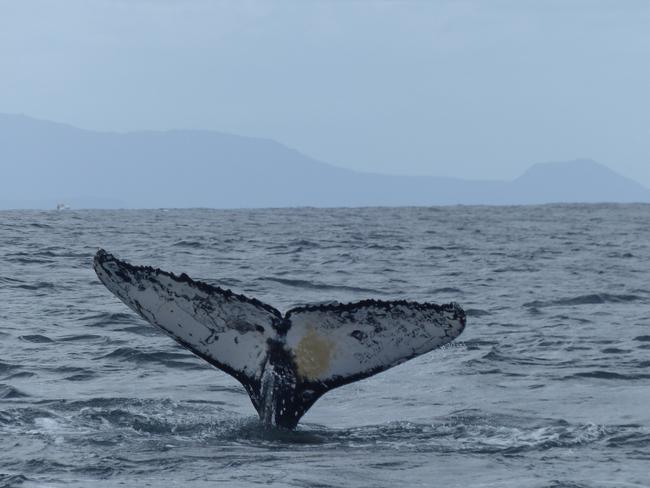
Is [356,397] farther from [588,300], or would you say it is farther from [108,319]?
[588,300]

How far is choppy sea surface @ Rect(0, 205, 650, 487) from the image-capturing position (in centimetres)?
619

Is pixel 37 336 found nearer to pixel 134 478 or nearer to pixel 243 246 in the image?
pixel 134 478

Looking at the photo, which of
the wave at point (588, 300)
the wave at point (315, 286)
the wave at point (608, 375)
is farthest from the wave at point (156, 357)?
the wave at point (315, 286)

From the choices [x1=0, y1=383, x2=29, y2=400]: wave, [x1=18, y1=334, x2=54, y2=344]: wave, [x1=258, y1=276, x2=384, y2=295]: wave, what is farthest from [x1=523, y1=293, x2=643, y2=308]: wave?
[x1=0, y1=383, x2=29, y2=400]: wave

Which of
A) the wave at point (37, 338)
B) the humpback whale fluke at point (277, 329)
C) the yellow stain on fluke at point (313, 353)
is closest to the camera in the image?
the humpback whale fluke at point (277, 329)

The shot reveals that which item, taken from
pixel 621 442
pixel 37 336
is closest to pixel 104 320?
pixel 37 336

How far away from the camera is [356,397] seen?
873cm

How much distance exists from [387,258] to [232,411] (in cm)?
1449

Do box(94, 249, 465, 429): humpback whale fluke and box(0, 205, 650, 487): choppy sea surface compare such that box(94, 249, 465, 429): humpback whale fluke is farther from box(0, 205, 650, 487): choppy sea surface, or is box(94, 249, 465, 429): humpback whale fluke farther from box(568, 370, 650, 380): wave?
box(568, 370, 650, 380): wave

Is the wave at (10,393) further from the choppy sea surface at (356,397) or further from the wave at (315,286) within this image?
the wave at (315,286)

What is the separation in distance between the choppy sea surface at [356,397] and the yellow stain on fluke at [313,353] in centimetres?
46

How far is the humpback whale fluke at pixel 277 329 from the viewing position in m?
6.29

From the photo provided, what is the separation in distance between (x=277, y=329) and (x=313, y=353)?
0.23 m

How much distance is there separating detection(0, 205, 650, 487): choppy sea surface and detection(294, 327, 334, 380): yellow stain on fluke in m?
0.46
